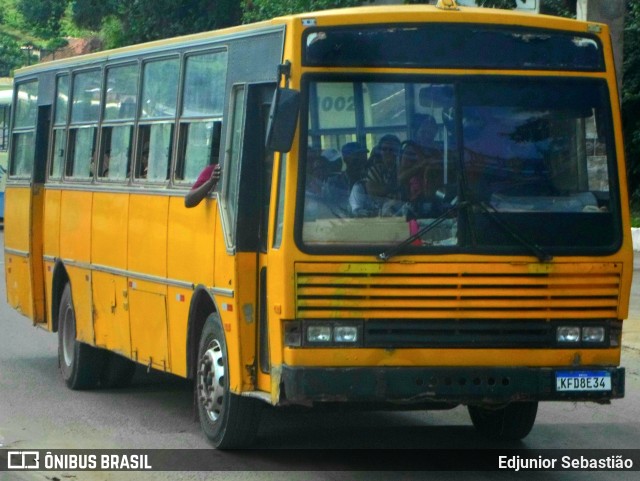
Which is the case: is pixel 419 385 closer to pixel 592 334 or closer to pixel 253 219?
pixel 592 334

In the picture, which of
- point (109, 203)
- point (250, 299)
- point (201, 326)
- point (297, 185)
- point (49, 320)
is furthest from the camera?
point (49, 320)

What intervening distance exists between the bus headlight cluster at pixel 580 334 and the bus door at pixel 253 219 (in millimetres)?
1735

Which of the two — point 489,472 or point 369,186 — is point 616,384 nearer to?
point 489,472

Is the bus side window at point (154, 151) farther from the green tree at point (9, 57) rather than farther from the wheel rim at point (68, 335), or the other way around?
the green tree at point (9, 57)

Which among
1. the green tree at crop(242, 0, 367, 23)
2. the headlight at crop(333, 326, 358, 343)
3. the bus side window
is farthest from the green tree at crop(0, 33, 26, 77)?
the headlight at crop(333, 326, 358, 343)

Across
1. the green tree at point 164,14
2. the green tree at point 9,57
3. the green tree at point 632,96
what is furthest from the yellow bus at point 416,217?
the green tree at point 9,57

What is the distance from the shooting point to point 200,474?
27.3 feet

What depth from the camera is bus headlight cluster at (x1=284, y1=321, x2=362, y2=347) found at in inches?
313

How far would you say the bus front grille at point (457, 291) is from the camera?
7949mm

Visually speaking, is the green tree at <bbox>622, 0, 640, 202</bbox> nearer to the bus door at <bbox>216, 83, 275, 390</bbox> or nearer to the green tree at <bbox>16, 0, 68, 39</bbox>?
the bus door at <bbox>216, 83, 275, 390</bbox>

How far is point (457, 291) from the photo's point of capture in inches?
317

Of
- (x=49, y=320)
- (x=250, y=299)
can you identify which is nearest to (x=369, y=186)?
(x=250, y=299)

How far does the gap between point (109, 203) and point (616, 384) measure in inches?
195

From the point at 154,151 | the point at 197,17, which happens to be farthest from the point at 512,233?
the point at 197,17
